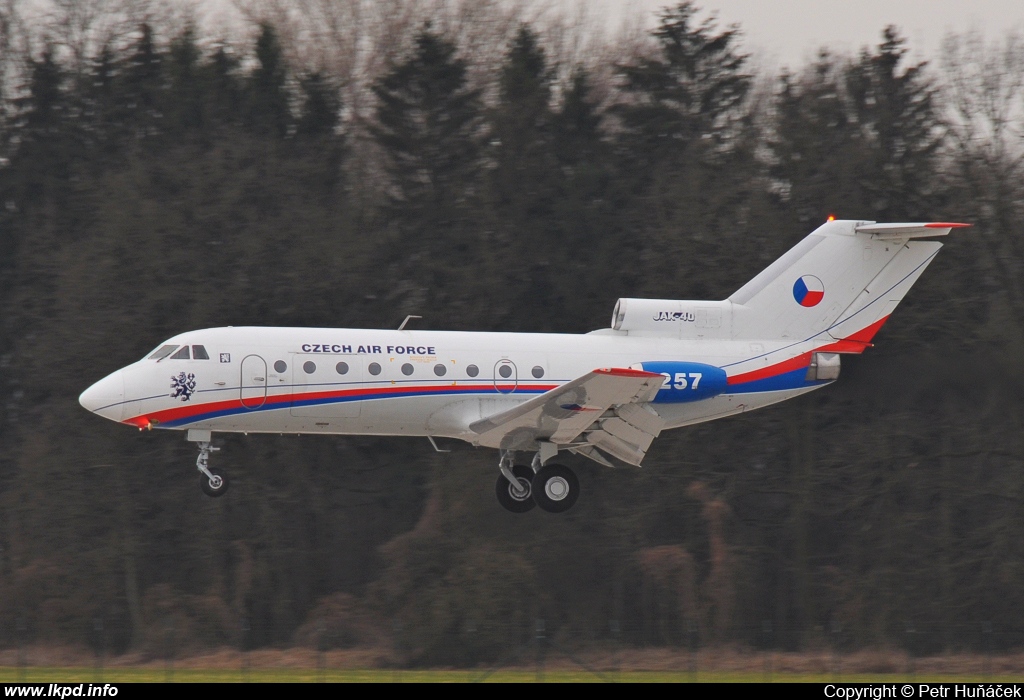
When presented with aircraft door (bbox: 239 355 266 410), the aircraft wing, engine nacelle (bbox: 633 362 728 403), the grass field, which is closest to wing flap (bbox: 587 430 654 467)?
the aircraft wing

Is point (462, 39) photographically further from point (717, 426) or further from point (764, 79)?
point (717, 426)

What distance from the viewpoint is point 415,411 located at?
71.2 ft

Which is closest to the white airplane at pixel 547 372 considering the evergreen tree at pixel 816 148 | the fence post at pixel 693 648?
the fence post at pixel 693 648

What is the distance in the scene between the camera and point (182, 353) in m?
21.4

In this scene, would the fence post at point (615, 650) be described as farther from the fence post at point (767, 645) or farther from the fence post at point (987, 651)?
the fence post at point (987, 651)

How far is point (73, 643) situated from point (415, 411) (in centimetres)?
1181

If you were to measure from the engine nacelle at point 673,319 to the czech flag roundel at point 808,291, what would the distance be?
4.04 feet

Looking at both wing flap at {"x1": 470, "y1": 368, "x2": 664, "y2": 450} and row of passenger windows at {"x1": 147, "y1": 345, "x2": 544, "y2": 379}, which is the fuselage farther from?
wing flap at {"x1": 470, "y1": 368, "x2": 664, "y2": 450}

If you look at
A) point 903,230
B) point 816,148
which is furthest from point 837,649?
point 816,148

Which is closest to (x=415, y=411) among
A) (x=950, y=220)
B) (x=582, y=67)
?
(x=950, y=220)

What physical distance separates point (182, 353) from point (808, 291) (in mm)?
10100

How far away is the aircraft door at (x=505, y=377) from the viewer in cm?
2188

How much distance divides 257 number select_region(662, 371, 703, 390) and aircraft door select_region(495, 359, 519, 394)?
231cm
